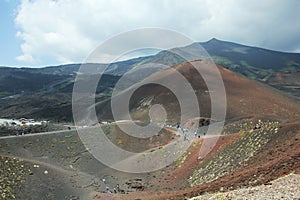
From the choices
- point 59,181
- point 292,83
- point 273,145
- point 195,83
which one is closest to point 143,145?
point 59,181

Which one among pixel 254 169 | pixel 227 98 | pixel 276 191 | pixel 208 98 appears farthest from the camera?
pixel 227 98

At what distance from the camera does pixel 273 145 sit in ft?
81.9

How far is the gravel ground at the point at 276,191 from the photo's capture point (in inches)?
509

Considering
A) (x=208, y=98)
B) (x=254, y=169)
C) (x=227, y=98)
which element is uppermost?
(x=254, y=169)

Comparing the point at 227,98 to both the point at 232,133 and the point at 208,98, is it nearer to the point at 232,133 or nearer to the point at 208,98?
the point at 208,98

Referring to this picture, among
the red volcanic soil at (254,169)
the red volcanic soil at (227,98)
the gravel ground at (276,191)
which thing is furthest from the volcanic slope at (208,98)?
the gravel ground at (276,191)

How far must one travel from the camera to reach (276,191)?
537 inches

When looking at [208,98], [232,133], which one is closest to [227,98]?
[208,98]

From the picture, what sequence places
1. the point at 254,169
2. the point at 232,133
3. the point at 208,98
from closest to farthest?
the point at 254,169, the point at 232,133, the point at 208,98

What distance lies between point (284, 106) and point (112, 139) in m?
47.5

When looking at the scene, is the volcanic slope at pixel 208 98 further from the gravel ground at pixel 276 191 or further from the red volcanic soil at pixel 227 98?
the gravel ground at pixel 276 191

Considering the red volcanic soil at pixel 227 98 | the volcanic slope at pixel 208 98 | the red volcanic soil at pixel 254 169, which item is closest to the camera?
the red volcanic soil at pixel 254 169

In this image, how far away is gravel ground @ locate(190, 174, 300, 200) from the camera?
42.4 feet

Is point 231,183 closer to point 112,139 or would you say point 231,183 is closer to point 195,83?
point 112,139
